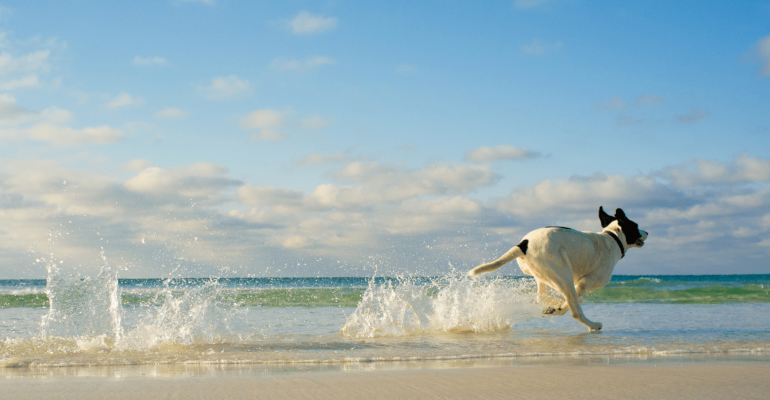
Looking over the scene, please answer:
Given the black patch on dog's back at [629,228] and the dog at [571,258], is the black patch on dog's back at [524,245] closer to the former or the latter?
the dog at [571,258]

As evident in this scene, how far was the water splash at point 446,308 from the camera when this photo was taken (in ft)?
26.7

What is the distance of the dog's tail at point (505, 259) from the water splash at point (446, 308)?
148 cm

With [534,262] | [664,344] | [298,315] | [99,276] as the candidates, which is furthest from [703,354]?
[99,276]

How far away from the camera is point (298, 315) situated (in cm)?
1094

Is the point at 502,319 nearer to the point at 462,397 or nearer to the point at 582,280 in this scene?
the point at 582,280

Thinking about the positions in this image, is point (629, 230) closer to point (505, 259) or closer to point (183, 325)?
point (505, 259)

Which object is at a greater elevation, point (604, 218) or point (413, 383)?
point (604, 218)

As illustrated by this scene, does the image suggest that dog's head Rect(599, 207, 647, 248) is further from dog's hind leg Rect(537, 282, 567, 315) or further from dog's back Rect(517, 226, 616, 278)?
dog's hind leg Rect(537, 282, 567, 315)

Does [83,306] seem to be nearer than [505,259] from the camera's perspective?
No

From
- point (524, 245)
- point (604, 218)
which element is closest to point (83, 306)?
point (524, 245)

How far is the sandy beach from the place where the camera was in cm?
403

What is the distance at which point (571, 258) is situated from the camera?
712 centimetres

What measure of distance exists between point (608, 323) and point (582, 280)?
2487mm

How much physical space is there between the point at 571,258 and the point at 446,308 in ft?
7.48
